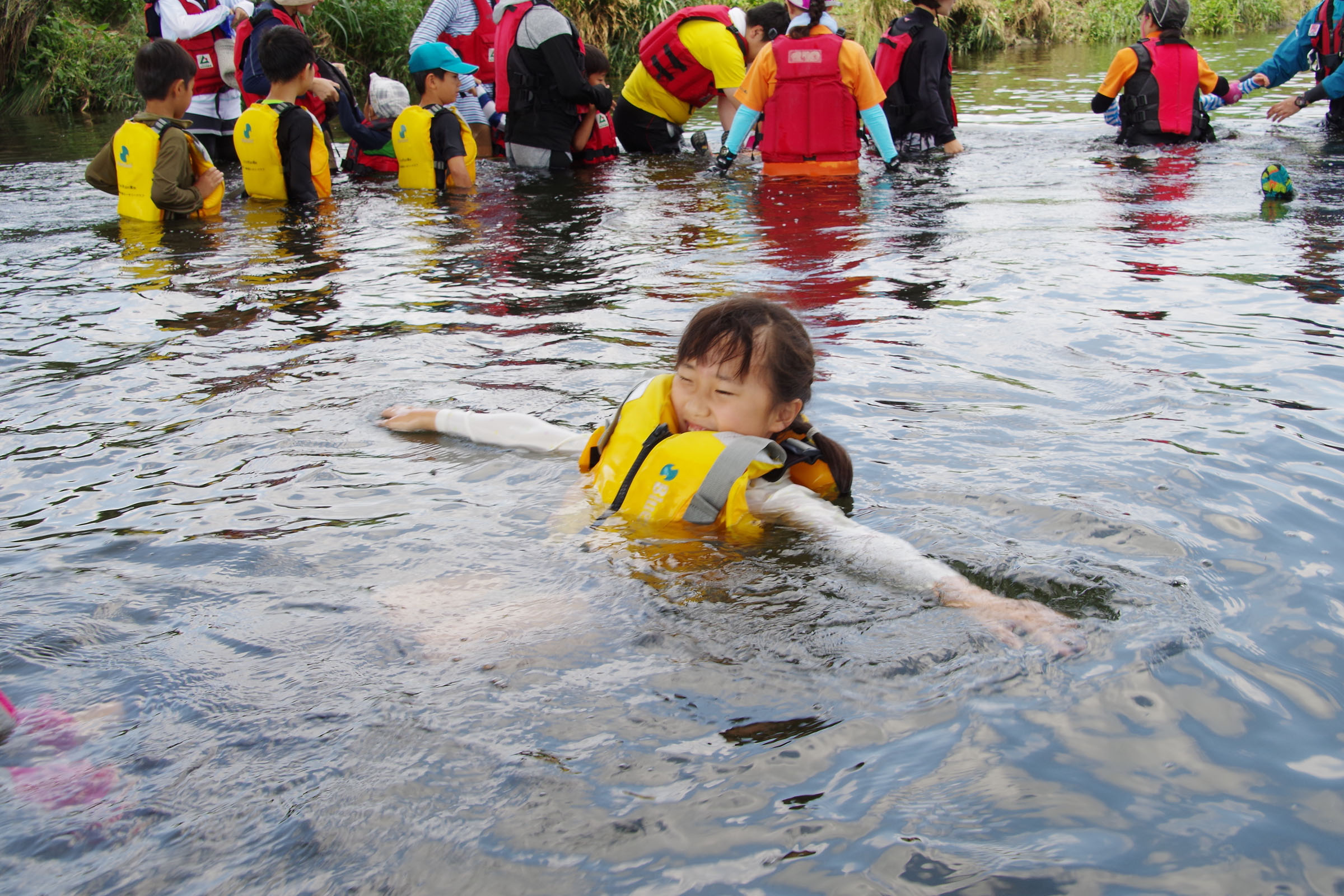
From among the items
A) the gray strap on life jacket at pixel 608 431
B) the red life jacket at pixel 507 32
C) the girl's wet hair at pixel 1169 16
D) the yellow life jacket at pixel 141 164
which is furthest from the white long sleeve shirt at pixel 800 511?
the girl's wet hair at pixel 1169 16

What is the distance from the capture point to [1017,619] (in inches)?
96.3

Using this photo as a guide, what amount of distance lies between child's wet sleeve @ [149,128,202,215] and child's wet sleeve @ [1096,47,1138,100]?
24.9ft

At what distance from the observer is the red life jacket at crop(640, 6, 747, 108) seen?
985 cm

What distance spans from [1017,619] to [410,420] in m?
2.33

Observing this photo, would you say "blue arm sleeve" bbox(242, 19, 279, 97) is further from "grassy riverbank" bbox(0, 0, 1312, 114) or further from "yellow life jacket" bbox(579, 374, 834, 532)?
"yellow life jacket" bbox(579, 374, 834, 532)

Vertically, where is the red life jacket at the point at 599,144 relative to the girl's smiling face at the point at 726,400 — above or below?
above

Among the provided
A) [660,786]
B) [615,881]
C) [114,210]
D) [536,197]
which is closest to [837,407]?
[660,786]

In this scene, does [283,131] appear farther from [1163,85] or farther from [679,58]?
[1163,85]

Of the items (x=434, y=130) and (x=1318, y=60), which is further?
(x=1318, y=60)

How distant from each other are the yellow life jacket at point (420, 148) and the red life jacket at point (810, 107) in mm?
2506

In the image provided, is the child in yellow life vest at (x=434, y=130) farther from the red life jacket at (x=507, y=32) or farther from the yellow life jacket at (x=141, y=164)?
the yellow life jacket at (x=141, y=164)

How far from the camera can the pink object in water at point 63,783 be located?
194 centimetres

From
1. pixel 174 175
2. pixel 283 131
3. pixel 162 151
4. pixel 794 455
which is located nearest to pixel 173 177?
pixel 174 175

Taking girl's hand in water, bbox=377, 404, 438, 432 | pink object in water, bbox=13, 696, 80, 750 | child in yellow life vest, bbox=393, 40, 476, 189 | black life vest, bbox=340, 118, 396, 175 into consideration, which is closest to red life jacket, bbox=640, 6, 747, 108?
child in yellow life vest, bbox=393, 40, 476, 189
